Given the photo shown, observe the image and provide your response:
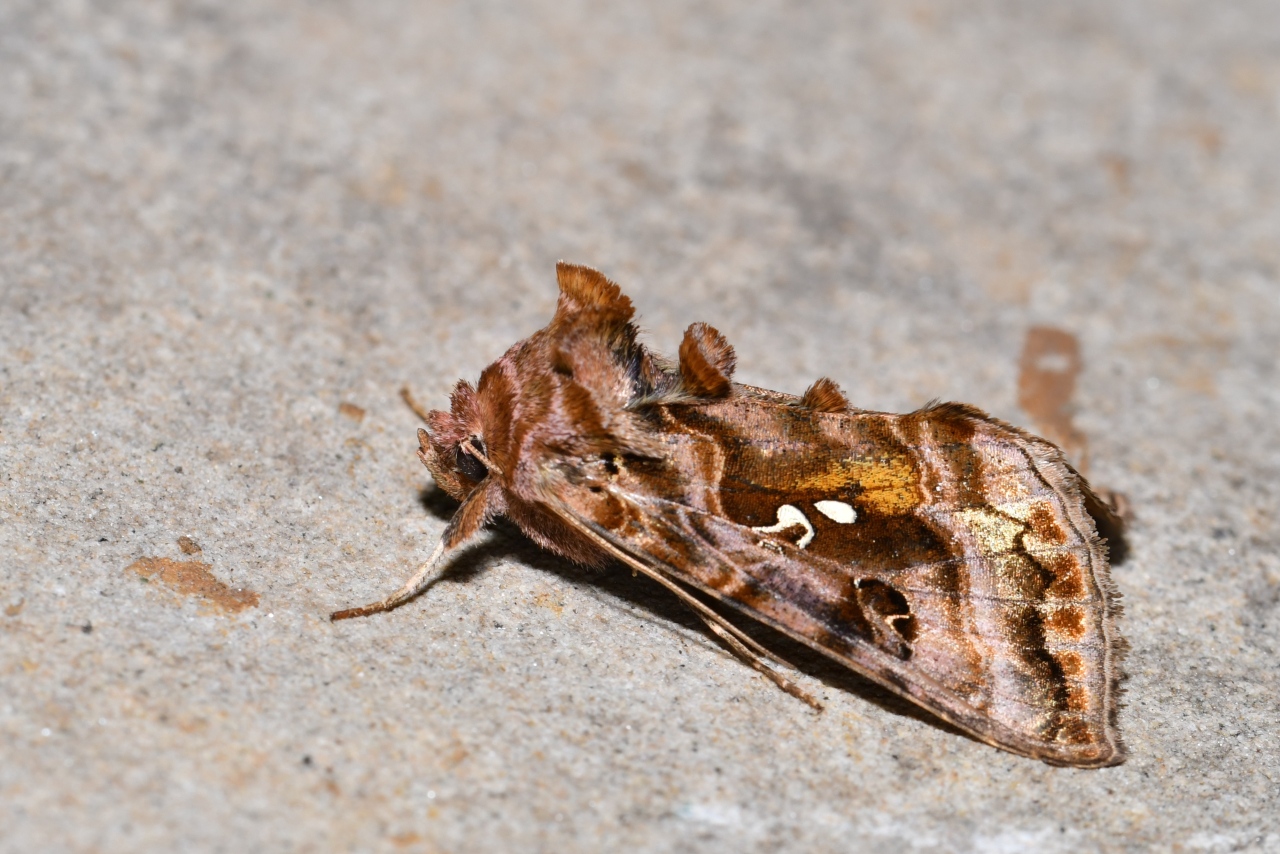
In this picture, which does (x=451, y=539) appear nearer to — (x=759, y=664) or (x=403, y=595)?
(x=403, y=595)

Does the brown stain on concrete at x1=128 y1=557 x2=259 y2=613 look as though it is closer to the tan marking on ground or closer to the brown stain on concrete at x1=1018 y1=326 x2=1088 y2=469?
the tan marking on ground

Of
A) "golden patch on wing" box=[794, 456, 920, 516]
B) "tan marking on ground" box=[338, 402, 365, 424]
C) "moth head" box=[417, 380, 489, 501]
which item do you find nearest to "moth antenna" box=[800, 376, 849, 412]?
"golden patch on wing" box=[794, 456, 920, 516]

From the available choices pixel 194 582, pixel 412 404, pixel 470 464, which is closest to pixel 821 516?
pixel 470 464

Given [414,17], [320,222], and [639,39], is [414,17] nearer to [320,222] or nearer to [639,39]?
[639,39]

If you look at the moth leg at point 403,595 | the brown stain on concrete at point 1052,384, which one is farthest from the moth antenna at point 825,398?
the brown stain on concrete at point 1052,384

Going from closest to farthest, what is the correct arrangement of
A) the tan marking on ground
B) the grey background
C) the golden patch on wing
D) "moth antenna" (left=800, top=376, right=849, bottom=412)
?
the grey background < the golden patch on wing < "moth antenna" (left=800, top=376, right=849, bottom=412) < the tan marking on ground

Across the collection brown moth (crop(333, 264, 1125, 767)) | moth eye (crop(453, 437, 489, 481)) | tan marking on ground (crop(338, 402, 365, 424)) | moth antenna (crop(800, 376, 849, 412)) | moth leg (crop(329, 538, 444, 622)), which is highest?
moth antenna (crop(800, 376, 849, 412))
